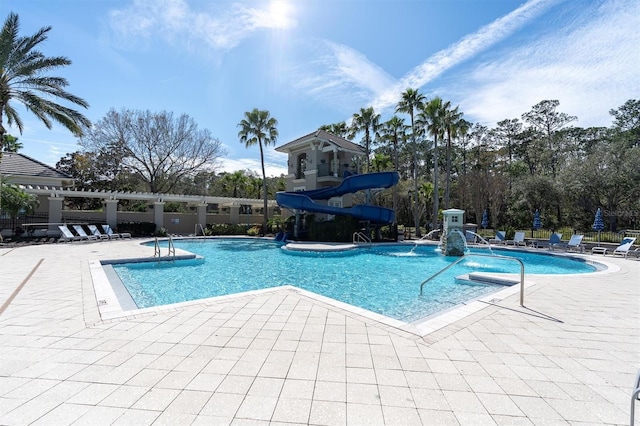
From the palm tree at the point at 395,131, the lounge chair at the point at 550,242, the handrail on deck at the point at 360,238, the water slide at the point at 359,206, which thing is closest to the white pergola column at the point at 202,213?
the water slide at the point at 359,206

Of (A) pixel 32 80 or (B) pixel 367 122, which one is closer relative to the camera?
(A) pixel 32 80

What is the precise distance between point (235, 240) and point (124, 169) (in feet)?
48.2

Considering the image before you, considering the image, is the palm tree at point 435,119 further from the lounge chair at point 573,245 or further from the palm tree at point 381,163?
the lounge chair at point 573,245

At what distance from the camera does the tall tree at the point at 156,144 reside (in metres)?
25.4

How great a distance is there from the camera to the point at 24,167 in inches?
850

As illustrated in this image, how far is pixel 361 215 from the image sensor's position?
1867cm

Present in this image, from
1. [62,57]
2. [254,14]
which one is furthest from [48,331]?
[62,57]

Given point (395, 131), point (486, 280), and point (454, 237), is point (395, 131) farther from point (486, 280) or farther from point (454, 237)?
point (486, 280)

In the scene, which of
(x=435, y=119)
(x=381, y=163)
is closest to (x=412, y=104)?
(x=435, y=119)

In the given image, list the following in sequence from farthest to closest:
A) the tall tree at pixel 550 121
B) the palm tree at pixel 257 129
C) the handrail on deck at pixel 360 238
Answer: the tall tree at pixel 550 121 < the palm tree at pixel 257 129 < the handrail on deck at pixel 360 238

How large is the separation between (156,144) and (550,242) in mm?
29930

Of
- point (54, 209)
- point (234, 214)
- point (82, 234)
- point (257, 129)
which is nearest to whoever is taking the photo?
point (82, 234)

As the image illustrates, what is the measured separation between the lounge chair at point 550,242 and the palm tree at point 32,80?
2465 centimetres

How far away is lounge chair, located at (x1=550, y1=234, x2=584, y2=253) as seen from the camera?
14.4 metres
